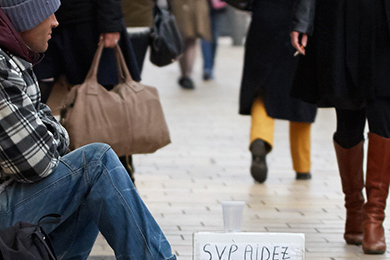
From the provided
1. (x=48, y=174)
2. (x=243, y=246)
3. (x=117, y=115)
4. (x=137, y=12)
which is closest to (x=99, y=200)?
(x=48, y=174)

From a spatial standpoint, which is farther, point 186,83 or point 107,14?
point 186,83

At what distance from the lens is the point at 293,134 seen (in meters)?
6.09

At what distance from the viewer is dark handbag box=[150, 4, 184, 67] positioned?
532cm

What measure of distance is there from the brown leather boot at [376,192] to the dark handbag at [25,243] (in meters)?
1.89

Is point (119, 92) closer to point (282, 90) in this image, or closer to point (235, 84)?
point (282, 90)

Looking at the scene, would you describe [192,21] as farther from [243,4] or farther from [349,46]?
[349,46]

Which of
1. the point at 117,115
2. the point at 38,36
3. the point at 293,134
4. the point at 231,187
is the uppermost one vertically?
the point at 38,36

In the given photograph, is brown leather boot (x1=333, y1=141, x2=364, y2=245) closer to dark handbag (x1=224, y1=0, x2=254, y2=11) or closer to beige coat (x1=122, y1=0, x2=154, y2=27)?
beige coat (x1=122, y1=0, x2=154, y2=27)

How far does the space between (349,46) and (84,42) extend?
4.69ft

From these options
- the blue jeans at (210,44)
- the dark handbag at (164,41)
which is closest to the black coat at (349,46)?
the dark handbag at (164,41)

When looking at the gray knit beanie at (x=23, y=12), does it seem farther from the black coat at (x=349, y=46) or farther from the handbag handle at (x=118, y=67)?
the black coat at (x=349, y=46)

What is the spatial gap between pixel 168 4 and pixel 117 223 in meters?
2.80

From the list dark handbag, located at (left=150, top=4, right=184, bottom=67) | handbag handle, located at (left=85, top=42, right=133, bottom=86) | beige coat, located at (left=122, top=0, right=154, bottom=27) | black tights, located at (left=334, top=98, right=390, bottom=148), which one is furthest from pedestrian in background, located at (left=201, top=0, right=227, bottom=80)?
black tights, located at (left=334, top=98, right=390, bottom=148)

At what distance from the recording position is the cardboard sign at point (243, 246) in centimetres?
320
